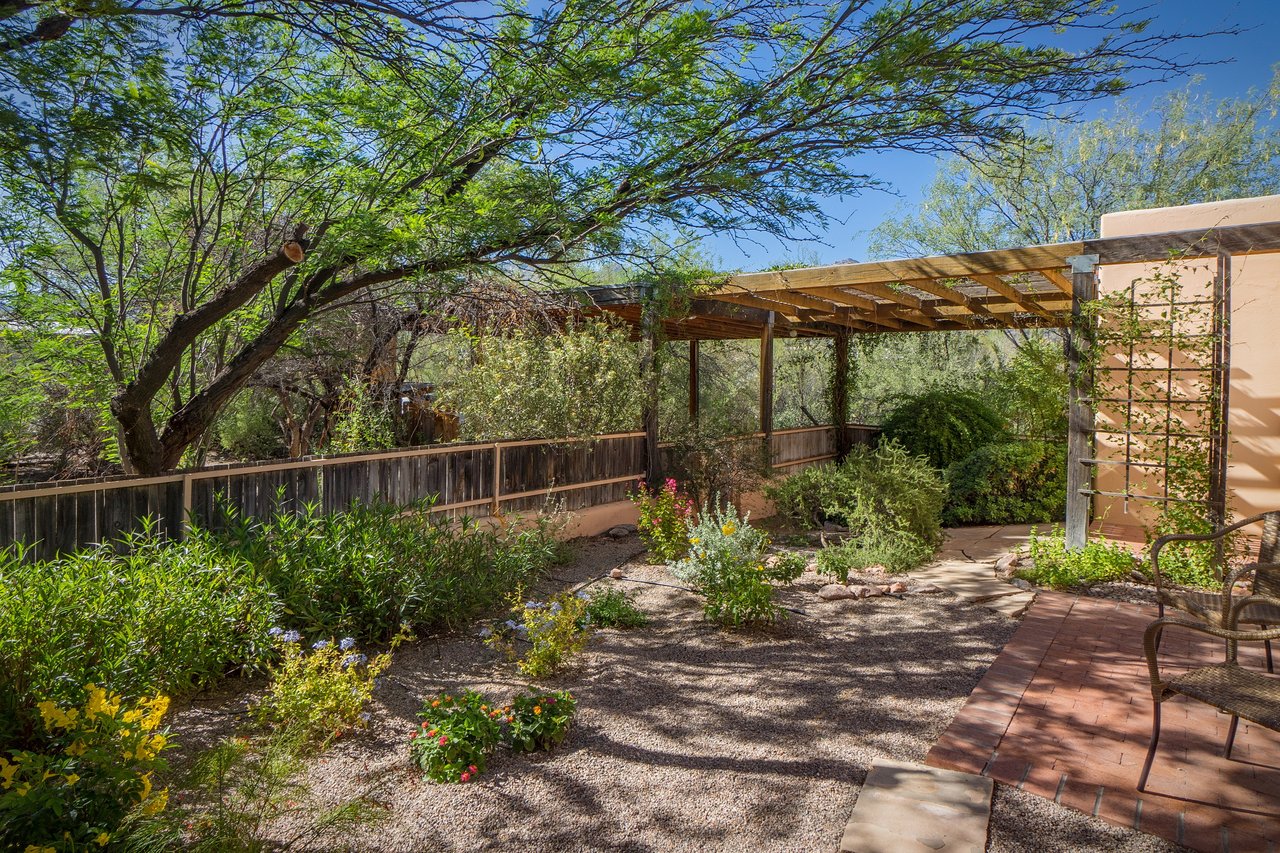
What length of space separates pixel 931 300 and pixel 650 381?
484 cm

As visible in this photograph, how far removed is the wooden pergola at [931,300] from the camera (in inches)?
253

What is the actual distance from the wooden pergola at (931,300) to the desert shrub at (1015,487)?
2073mm

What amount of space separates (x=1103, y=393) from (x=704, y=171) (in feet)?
13.6

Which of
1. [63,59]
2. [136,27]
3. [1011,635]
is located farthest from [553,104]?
[1011,635]

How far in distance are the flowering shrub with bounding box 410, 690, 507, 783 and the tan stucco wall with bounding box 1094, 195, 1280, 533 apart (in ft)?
20.7

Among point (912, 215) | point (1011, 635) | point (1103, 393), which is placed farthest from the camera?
point (912, 215)

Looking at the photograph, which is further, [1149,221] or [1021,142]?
[1149,221]

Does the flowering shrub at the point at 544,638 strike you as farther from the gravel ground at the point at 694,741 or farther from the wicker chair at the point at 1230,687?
the wicker chair at the point at 1230,687

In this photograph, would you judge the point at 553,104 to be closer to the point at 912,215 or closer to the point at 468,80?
the point at 468,80

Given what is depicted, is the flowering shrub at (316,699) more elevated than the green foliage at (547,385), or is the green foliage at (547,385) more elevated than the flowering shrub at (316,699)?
the green foliage at (547,385)

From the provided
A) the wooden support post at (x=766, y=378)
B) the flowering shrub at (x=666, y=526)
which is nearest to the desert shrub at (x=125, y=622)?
the flowering shrub at (x=666, y=526)

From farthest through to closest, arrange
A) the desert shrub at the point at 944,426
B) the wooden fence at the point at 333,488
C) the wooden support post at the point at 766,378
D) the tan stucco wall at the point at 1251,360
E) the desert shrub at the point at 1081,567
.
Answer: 1. the desert shrub at the point at 944,426
2. the wooden support post at the point at 766,378
3. the tan stucco wall at the point at 1251,360
4. the desert shrub at the point at 1081,567
5. the wooden fence at the point at 333,488

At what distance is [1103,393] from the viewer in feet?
21.5

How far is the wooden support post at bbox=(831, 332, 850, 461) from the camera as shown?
1408 centimetres
